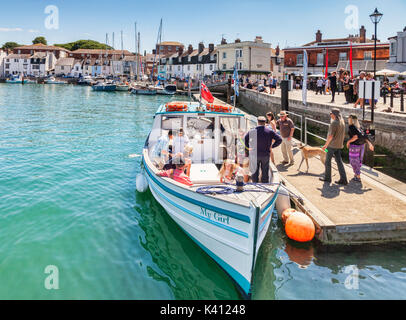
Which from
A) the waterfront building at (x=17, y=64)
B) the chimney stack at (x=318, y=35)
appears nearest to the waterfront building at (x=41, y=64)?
the waterfront building at (x=17, y=64)

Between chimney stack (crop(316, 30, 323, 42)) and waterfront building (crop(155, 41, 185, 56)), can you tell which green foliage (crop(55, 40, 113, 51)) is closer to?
waterfront building (crop(155, 41, 185, 56))

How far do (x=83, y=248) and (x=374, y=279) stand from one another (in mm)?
6170

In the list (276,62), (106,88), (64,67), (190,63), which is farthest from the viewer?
(64,67)

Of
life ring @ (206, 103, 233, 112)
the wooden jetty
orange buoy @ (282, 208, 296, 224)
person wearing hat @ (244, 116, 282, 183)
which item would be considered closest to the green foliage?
life ring @ (206, 103, 233, 112)

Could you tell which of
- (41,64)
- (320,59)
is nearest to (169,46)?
(41,64)

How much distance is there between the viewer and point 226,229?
6316mm

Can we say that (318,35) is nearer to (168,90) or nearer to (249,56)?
(249,56)

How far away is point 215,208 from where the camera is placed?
642 cm

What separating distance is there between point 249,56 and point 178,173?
6400 cm

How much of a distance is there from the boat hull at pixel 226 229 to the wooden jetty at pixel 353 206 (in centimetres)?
169

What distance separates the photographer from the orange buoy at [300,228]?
7426 millimetres

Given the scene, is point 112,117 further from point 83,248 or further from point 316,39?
point 316,39

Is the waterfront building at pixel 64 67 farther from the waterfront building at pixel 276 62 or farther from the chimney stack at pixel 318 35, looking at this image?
the chimney stack at pixel 318 35

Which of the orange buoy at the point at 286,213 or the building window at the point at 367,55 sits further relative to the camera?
the building window at the point at 367,55
